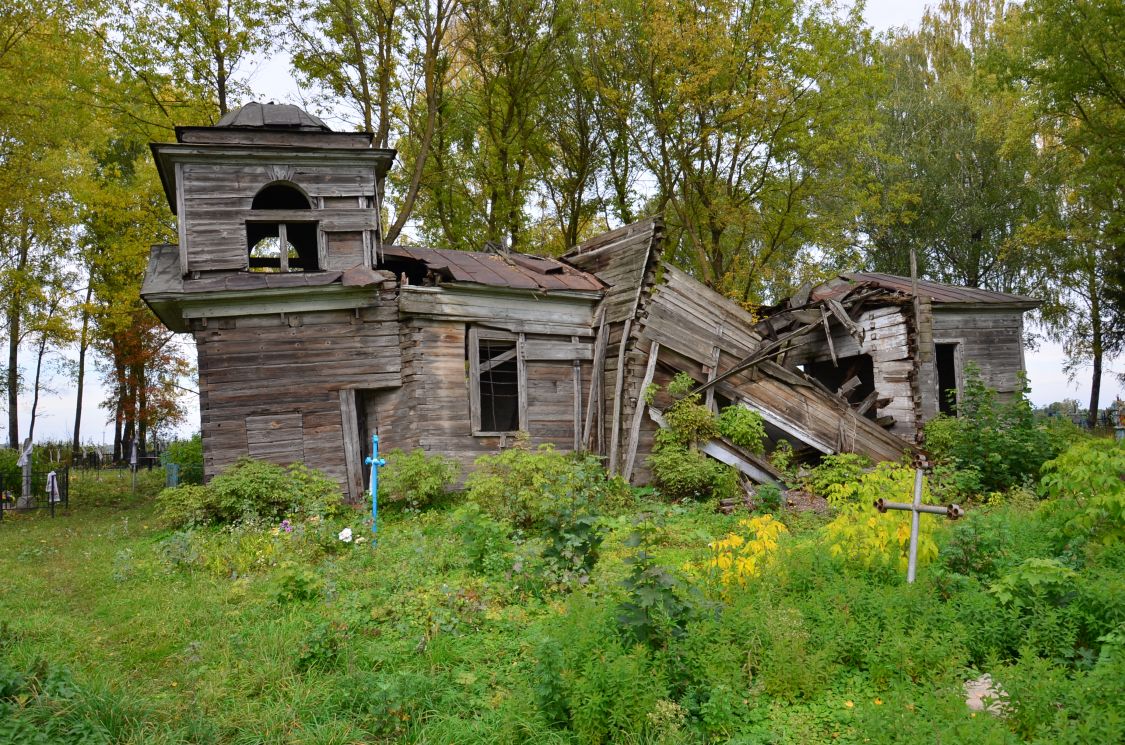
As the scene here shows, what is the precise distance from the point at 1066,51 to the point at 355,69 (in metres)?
19.3

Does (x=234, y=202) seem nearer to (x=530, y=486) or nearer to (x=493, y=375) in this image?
(x=493, y=375)

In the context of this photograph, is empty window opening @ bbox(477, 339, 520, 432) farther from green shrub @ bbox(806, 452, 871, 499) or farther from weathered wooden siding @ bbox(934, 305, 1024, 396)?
weathered wooden siding @ bbox(934, 305, 1024, 396)

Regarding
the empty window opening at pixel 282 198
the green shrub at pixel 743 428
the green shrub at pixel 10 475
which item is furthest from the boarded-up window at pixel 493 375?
the green shrub at pixel 10 475

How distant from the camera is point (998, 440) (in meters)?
12.7

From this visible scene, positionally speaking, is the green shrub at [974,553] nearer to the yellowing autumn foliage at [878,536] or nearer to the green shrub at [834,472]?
the yellowing autumn foliage at [878,536]

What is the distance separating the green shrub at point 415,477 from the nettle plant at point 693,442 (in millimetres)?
3851

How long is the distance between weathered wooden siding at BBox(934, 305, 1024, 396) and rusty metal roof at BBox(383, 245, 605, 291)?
10.2 metres

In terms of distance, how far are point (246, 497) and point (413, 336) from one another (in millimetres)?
4071

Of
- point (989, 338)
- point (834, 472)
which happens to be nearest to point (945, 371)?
point (989, 338)

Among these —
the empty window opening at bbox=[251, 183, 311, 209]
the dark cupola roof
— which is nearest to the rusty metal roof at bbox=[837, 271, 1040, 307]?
the dark cupola roof

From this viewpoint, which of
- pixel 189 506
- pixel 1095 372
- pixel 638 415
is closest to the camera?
pixel 189 506

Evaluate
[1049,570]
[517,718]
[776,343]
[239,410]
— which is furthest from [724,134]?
[517,718]

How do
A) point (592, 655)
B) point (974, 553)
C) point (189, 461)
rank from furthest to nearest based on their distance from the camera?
point (189, 461) → point (974, 553) → point (592, 655)

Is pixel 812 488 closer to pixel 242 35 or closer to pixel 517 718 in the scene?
pixel 517 718
